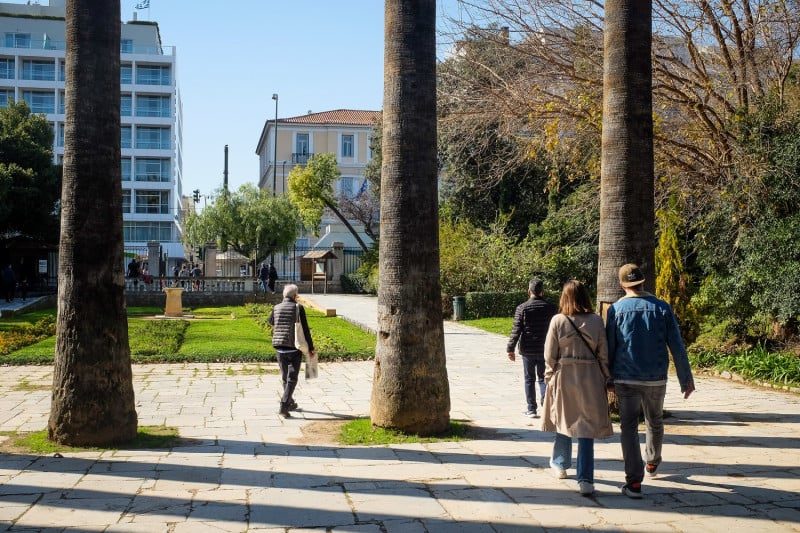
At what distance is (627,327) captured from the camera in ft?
19.3

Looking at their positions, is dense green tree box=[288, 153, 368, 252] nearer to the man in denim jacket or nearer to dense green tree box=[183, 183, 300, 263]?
dense green tree box=[183, 183, 300, 263]

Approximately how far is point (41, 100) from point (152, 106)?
854cm

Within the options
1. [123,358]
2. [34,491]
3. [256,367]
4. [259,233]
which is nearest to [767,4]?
[256,367]

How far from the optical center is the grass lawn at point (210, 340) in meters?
14.8

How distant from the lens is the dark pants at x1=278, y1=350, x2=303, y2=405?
30.2ft

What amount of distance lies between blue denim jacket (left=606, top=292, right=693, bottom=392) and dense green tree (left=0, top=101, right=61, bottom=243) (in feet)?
111

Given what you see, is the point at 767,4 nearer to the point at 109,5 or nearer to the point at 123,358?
the point at 109,5

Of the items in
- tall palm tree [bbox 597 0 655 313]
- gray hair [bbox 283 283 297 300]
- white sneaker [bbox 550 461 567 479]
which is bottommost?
white sneaker [bbox 550 461 567 479]

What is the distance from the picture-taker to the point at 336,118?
6688 cm

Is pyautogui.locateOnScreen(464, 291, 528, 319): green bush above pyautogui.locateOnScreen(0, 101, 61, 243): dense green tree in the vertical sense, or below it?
below

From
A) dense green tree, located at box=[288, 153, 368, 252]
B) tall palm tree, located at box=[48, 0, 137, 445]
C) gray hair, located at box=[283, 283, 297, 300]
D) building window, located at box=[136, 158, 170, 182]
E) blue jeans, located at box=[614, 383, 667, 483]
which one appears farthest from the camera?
building window, located at box=[136, 158, 170, 182]

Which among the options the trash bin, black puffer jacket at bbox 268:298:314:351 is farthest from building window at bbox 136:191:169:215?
black puffer jacket at bbox 268:298:314:351

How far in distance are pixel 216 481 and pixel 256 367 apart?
774 centimetres

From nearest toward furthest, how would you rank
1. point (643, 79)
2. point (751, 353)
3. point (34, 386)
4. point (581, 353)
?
point (581, 353)
point (643, 79)
point (34, 386)
point (751, 353)
